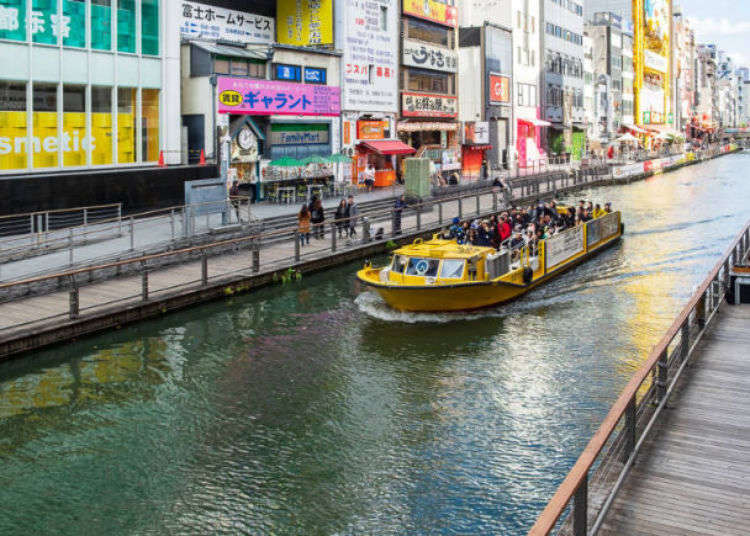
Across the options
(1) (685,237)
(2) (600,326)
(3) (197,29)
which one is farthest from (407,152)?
(2) (600,326)

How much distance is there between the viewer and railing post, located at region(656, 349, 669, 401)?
11.6 meters

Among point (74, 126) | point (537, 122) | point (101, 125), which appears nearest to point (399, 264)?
point (74, 126)

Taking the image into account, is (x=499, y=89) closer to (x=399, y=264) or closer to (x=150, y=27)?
(x=150, y=27)

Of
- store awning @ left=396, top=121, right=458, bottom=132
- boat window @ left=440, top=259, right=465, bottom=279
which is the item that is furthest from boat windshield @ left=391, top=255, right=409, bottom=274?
store awning @ left=396, top=121, right=458, bottom=132

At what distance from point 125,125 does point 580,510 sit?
33481 mm

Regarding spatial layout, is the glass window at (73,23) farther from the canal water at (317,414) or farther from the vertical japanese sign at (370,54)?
the vertical japanese sign at (370,54)

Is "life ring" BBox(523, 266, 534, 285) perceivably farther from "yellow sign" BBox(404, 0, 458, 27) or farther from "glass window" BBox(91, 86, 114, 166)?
"yellow sign" BBox(404, 0, 458, 27)

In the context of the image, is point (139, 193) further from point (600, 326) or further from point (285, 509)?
point (285, 509)

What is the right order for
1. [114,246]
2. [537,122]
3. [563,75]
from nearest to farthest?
[114,246]
[537,122]
[563,75]

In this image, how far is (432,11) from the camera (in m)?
64.1

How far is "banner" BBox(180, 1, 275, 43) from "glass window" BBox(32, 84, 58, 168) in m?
9.99

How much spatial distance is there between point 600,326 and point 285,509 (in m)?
13.4

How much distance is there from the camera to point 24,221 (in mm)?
31500

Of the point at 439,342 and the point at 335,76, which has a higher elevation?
the point at 335,76
